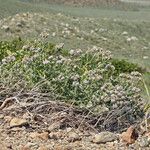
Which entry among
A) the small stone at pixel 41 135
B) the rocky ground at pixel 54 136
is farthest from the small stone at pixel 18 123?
the small stone at pixel 41 135

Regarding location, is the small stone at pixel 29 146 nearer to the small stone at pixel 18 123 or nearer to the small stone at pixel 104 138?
the small stone at pixel 18 123

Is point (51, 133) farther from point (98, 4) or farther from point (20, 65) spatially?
point (98, 4)

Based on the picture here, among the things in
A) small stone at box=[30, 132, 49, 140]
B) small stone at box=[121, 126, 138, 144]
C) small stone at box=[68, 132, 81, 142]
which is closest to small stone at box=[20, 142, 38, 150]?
small stone at box=[30, 132, 49, 140]

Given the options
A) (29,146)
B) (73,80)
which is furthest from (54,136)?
(73,80)

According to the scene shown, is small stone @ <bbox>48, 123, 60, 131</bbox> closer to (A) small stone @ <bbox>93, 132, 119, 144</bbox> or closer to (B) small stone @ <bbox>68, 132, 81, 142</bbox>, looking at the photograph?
(B) small stone @ <bbox>68, 132, 81, 142</bbox>

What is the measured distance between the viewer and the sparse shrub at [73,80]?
27.8ft

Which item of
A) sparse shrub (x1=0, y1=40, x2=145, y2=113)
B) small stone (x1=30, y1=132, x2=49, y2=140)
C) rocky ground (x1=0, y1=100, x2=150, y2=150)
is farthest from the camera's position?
sparse shrub (x1=0, y1=40, x2=145, y2=113)

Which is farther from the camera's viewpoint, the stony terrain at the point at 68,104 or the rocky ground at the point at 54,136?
the stony terrain at the point at 68,104

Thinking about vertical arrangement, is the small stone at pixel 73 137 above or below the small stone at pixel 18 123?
below

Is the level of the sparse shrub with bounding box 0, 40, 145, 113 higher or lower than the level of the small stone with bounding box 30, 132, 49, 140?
higher

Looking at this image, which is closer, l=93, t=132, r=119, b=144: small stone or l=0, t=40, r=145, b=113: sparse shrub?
l=93, t=132, r=119, b=144: small stone

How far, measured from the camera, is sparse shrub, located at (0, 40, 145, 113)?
848 centimetres

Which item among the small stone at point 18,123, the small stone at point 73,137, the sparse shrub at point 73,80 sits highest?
the sparse shrub at point 73,80

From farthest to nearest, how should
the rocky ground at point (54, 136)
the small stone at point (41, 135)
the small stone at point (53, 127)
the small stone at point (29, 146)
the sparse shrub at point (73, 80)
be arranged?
the sparse shrub at point (73, 80), the small stone at point (53, 127), the small stone at point (41, 135), the rocky ground at point (54, 136), the small stone at point (29, 146)
